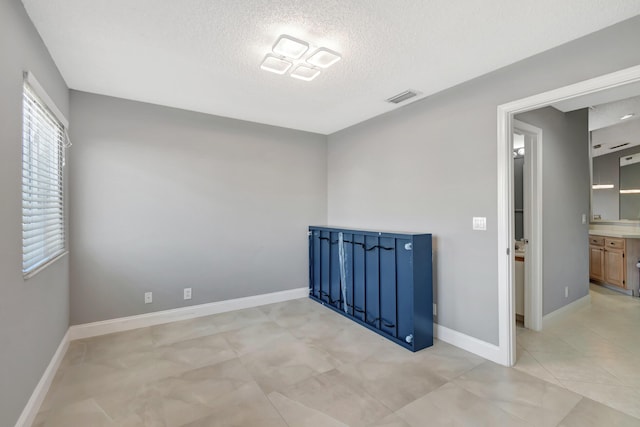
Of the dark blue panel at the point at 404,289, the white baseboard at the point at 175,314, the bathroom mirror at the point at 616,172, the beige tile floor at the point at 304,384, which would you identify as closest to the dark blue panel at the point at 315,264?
the white baseboard at the point at 175,314

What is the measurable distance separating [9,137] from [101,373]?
1.85 meters

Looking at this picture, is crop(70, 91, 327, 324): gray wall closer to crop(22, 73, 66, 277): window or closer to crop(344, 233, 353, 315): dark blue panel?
crop(22, 73, 66, 277): window

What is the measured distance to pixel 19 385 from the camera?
164 centimetres

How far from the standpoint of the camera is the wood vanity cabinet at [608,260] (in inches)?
172

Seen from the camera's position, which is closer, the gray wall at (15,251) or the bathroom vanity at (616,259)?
the gray wall at (15,251)

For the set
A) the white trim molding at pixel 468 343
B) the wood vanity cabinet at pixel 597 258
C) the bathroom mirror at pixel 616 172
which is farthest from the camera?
the bathroom mirror at pixel 616 172

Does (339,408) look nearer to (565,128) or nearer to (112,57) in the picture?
(112,57)

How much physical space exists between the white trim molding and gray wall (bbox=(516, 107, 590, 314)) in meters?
1.18

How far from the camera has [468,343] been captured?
106 inches

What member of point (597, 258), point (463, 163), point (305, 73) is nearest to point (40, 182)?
point (305, 73)

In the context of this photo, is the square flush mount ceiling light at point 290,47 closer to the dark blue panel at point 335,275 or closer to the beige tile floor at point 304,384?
the dark blue panel at point 335,275

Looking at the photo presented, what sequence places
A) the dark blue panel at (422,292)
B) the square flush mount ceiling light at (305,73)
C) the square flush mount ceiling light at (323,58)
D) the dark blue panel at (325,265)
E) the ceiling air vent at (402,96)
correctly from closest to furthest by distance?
1. the square flush mount ceiling light at (323,58)
2. the square flush mount ceiling light at (305,73)
3. the dark blue panel at (422,292)
4. the ceiling air vent at (402,96)
5. the dark blue panel at (325,265)

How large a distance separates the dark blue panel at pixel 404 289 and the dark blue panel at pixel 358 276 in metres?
0.57

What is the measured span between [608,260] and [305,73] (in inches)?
217
